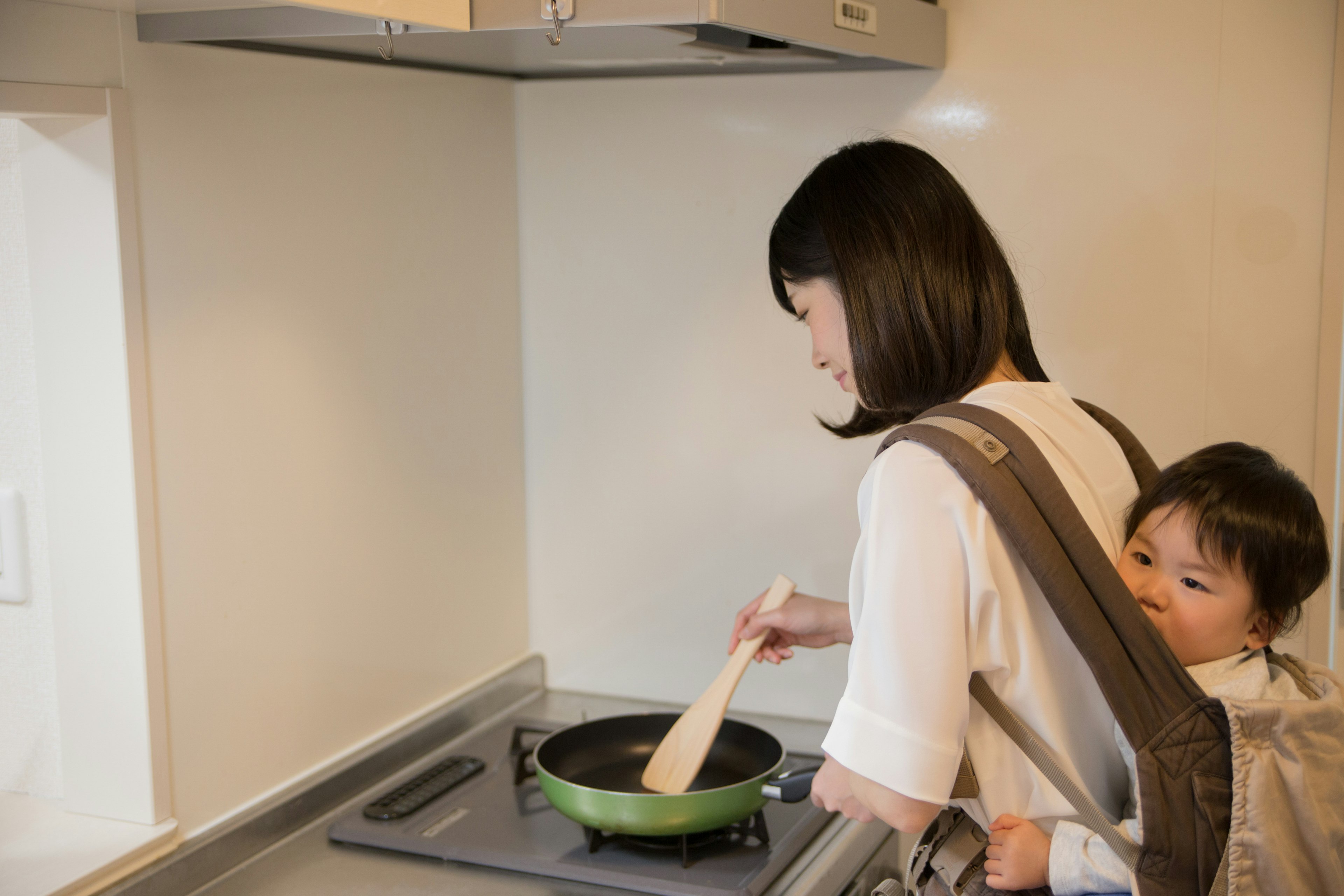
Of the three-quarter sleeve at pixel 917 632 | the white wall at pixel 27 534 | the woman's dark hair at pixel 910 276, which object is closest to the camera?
the three-quarter sleeve at pixel 917 632

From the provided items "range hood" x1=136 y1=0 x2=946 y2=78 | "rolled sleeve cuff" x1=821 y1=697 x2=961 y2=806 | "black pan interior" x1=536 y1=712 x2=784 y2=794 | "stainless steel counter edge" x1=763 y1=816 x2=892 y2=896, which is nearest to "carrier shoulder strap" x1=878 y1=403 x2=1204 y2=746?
"rolled sleeve cuff" x1=821 y1=697 x2=961 y2=806

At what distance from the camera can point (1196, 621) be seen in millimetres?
817

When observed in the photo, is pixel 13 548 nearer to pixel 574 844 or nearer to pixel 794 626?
pixel 574 844

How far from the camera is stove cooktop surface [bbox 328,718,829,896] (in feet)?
3.67

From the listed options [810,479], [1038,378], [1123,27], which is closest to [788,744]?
[810,479]

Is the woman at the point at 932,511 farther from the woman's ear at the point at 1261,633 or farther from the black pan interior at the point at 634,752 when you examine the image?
the black pan interior at the point at 634,752

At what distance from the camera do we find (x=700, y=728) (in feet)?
4.00

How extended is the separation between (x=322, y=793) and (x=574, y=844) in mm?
279

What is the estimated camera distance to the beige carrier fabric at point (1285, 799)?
2.38ft

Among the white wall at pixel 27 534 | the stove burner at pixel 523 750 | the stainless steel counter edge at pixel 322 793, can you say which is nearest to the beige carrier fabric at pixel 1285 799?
the stove burner at pixel 523 750

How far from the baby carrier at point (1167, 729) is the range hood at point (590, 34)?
38cm

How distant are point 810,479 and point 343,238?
2.09 ft

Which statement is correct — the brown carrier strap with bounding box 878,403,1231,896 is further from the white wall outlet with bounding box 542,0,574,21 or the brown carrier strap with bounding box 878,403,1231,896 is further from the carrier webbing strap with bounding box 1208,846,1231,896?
the white wall outlet with bounding box 542,0,574,21

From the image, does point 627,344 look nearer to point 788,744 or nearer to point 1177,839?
→ point 788,744
